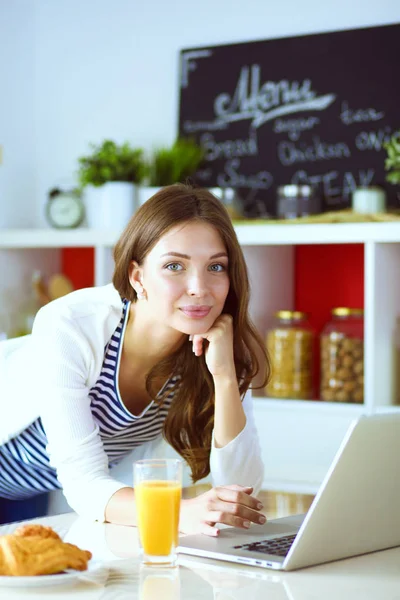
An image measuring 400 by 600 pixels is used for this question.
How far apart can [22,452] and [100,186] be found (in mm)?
1718

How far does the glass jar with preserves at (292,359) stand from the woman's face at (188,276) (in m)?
1.45

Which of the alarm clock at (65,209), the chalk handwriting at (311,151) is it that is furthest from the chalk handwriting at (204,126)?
the alarm clock at (65,209)

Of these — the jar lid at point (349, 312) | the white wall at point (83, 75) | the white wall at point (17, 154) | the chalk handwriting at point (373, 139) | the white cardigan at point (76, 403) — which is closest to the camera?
the white cardigan at point (76, 403)

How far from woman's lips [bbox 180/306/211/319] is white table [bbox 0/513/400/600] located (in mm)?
525

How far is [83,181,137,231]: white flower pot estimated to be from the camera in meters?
3.47

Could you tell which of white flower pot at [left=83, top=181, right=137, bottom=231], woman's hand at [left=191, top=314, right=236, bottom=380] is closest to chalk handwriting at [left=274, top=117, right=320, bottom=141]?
white flower pot at [left=83, top=181, right=137, bottom=231]

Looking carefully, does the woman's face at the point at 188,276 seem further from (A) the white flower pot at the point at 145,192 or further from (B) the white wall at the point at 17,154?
(B) the white wall at the point at 17,154

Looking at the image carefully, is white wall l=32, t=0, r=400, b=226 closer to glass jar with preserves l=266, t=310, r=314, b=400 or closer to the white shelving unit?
the white shelving unit

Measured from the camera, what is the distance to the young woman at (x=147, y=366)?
160cm

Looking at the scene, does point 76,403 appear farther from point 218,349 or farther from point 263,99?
point 263,99

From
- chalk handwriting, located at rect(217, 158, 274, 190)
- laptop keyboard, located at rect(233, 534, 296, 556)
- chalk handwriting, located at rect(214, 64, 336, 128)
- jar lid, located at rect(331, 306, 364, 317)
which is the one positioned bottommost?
laptop keyboard, located at rect(233, 534, 296, 556)

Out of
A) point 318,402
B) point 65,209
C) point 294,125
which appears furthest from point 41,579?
point 65,209

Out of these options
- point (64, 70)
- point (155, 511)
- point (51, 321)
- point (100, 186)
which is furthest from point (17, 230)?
point (155, 511)

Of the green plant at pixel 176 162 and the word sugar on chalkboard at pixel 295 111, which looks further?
the green plant at pixel 176 162
